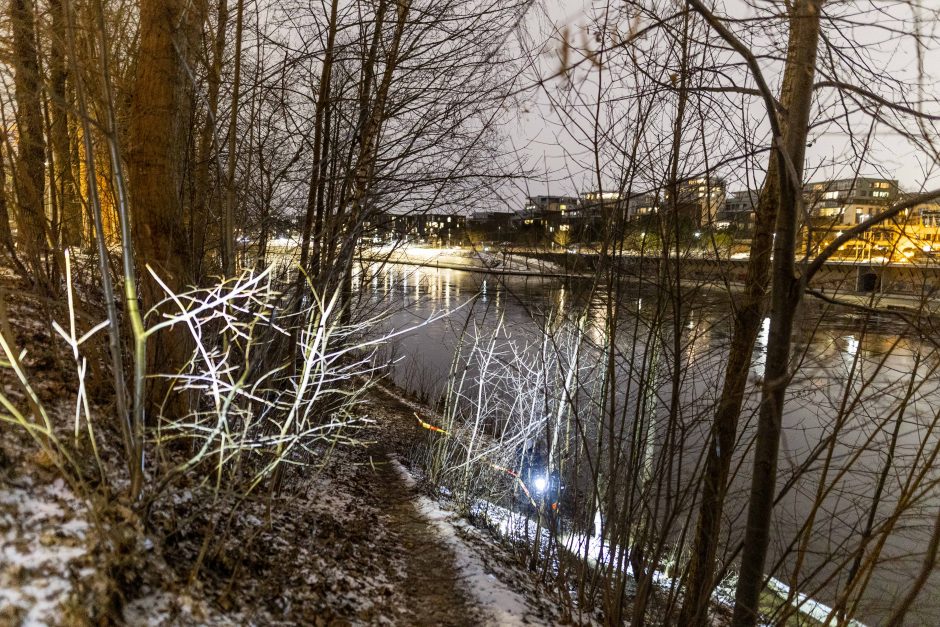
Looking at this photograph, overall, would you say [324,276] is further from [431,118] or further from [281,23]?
[281,23]

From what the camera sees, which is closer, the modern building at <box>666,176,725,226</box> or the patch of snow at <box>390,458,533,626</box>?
the modern building at <box>666,176,725,226</box>

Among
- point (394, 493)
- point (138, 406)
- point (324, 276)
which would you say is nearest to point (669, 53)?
point (324, 276)

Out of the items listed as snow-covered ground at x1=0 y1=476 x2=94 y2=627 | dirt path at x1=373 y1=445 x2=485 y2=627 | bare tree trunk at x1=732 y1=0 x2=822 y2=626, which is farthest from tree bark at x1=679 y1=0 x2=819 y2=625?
snow-covered ground at x1=0 y1=476 x2=94 y2=627

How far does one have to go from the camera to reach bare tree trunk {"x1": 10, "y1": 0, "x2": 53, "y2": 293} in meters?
4.87

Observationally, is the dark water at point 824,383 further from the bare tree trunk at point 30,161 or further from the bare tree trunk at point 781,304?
the bare tree trunk at point 30,161

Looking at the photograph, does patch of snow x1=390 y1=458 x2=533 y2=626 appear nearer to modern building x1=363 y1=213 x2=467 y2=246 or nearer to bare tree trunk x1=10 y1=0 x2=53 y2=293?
modern building x1=363 y1=213 x2=467 y2=246

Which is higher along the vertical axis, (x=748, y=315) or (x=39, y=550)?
(x=748, y=315)

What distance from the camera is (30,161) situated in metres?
7.25

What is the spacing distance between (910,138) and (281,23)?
6.42m

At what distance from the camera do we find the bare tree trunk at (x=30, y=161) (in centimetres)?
487

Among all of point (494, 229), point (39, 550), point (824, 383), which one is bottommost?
point (39, 550)

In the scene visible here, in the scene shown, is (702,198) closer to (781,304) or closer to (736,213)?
(736,213)

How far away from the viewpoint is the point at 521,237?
5.45m

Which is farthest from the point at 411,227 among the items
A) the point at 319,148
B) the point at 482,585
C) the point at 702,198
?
the point at 482,585
